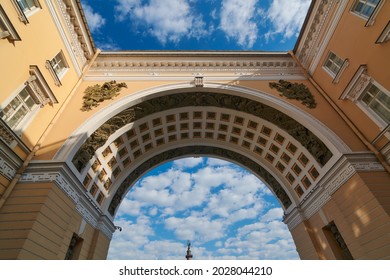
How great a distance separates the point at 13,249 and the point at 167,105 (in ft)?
30.3

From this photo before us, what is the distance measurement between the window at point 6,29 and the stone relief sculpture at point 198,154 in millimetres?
9104

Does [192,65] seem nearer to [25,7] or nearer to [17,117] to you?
[25,7]

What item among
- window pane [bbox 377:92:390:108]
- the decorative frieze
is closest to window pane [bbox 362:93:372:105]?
window pane [bbox 377:92:390:108]

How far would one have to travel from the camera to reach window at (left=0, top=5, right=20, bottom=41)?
7.03m

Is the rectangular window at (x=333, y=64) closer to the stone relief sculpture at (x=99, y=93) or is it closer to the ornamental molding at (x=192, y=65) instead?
the ornamental molding at (x=192, y=65)

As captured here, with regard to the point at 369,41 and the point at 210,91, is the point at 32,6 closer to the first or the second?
the point at 210,91

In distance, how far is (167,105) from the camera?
12.8 meters

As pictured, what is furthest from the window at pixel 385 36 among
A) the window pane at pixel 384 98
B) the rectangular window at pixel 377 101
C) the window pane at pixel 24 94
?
the window pane at pixel 24 94

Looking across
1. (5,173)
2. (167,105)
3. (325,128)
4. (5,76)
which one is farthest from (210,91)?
(5,173)

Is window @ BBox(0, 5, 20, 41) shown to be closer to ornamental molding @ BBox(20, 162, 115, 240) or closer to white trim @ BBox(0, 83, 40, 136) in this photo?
white trim @ BBox(0, 83, 40, 136)

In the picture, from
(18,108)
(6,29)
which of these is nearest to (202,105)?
(18,108)

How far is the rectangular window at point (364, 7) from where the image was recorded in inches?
346

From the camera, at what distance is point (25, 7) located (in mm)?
8719

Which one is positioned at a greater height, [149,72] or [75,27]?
[75,27]
